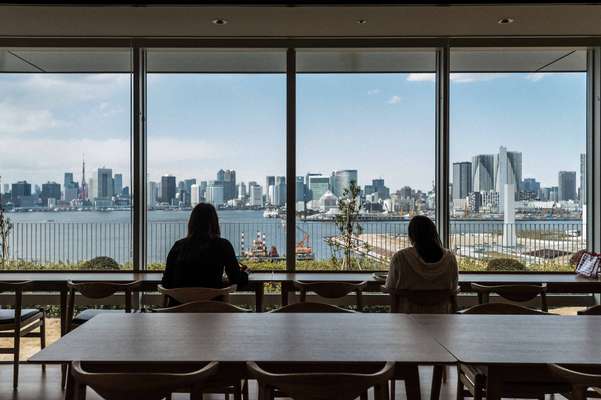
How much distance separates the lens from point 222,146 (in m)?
5.60

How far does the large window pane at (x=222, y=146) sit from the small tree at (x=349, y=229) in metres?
0.61

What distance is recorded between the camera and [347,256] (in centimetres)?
547

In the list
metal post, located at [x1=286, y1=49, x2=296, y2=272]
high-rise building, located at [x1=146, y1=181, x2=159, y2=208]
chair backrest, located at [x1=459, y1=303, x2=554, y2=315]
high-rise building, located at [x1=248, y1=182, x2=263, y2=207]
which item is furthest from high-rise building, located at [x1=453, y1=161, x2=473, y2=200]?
high-rise building, located at [x1=146, y1=181, x2=159, y2=208]

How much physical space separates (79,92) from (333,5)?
3017mm

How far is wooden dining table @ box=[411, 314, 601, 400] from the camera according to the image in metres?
1.87

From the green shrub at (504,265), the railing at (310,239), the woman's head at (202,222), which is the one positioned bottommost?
the green shrub at (504,265)

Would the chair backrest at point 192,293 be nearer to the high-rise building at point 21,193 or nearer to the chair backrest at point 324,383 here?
the chair backrest at point 324,383

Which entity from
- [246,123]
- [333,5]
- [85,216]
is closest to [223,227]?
[246,123]

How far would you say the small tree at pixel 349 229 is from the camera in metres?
5.47

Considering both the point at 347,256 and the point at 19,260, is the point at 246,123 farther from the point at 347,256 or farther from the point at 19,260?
the point at 19,260

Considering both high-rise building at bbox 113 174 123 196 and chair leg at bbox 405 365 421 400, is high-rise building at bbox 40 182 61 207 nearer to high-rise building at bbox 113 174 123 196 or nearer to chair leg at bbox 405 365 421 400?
high-rise building at bbox 113 174 123 196

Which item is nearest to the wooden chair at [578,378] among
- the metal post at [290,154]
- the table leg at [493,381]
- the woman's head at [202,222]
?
the table leg at [493,381]

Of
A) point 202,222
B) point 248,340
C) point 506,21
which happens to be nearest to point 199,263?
point 202,222

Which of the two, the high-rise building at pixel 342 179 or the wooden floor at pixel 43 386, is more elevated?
the high-rise building at pixel 342 179
